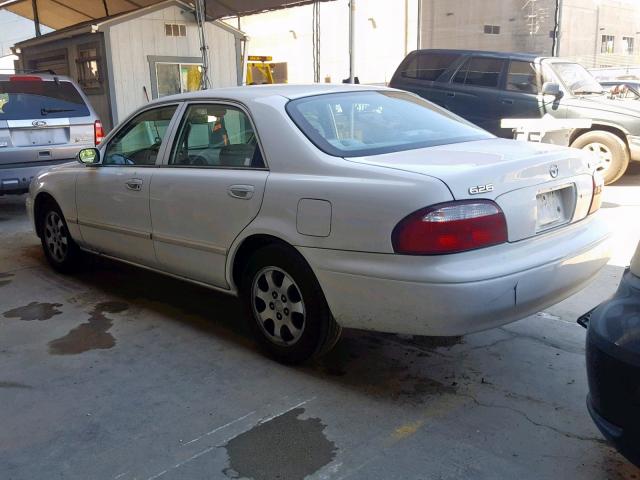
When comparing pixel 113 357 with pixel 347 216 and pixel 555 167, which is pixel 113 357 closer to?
pixel 347 216

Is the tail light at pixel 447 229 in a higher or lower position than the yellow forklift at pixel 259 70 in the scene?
lower

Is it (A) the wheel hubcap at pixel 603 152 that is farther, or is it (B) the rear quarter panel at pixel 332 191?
(A) the wheel hubcap at pixel 603 152

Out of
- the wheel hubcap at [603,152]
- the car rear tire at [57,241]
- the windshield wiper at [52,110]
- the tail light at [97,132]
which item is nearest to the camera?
the car rear tire at [57,241]

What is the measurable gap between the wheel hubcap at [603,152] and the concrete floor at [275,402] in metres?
4.87

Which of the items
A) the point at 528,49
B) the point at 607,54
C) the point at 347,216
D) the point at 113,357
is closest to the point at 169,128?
the point at 113,357

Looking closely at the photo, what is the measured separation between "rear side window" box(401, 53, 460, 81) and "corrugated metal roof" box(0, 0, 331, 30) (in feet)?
8.97

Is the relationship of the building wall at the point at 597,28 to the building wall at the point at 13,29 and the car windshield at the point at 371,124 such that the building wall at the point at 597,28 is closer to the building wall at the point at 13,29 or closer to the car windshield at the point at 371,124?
the car windshield at the point at 371,124

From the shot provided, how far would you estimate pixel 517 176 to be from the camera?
3.01m

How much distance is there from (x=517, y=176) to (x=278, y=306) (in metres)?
1.48

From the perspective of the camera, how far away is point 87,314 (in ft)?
15.1

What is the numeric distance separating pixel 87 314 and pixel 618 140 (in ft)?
24.9

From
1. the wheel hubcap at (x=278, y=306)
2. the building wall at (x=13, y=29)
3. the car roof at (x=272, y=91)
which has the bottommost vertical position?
the wheel hubcap at (x=278, y=306)

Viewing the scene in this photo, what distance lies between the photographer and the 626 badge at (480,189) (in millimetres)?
2858

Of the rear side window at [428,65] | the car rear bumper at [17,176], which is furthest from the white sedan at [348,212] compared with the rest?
the rear side window at [428,65]
